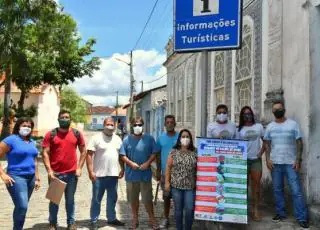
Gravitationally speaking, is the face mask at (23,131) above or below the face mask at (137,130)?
below

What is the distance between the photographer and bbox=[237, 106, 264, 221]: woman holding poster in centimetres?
670

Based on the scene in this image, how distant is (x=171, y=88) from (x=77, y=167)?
43.1 feet

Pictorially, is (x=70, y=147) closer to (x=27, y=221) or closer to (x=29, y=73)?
(x=27, y=221)

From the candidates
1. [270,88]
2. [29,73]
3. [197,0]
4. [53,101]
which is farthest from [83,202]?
[53,101]

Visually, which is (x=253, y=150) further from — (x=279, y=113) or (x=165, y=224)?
(x=165, y=224)

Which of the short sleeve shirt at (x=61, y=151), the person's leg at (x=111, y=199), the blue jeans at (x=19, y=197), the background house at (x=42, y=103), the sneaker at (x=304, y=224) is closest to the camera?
the blue jeans at (x=19, y=197)

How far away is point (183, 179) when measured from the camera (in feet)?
20.4

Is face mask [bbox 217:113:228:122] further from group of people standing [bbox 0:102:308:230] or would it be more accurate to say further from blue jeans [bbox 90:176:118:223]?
blue jeans [bbox 90:176:118:223]

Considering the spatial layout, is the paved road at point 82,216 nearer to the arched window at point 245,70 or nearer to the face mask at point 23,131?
the face mask at point 23,131

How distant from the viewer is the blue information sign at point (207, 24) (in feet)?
18.7

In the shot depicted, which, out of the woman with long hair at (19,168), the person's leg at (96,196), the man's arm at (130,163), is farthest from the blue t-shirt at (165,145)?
the woman with long hair at (19,168)

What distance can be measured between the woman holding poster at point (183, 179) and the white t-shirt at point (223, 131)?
0.73m

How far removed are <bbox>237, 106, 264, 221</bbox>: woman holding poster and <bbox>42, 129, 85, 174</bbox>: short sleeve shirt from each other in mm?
2519

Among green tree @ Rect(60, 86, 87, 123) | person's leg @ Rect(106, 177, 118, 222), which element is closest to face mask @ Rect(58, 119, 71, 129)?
person's leg @ Rect(106, 177, 118, 222)
